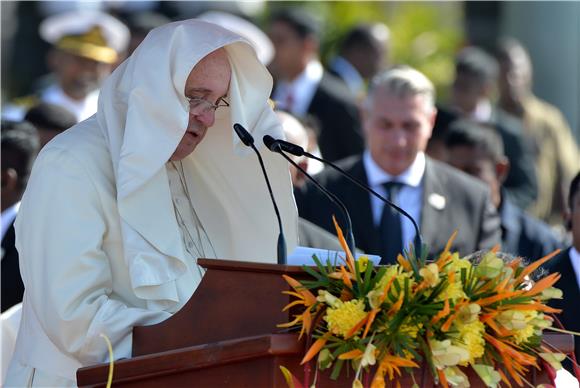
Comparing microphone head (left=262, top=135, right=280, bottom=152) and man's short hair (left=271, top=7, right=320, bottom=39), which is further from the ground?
microphone head (left=262, top=135, right=280, bottom=152)

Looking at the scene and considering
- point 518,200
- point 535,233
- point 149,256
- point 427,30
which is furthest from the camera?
point 427,30

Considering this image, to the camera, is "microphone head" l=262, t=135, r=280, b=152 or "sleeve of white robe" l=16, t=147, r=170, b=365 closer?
"sleeve of white robe" l=16, t=147, r=170, b=365

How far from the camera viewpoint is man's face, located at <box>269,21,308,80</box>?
408 inches

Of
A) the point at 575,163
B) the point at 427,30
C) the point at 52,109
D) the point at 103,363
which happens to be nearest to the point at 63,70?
the point at 52,109

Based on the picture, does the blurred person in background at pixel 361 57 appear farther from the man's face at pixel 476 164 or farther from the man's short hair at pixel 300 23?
the man's face at pixel 476 164

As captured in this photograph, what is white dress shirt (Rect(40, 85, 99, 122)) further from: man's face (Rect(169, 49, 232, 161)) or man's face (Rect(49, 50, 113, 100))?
man's face (Rect(169, 49, 232, 161))

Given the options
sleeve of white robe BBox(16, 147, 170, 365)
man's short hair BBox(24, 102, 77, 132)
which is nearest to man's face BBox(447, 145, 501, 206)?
man's short hair BBox(24, 102, 77, 132)

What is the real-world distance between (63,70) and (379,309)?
753 cm

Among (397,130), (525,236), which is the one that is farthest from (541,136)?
(397,130)

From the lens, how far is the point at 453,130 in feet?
27.5

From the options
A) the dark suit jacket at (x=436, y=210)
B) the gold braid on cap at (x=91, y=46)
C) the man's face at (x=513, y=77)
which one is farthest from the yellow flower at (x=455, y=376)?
the man's face at (x=513, y=77)

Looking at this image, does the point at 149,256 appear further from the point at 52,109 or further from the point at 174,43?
the point at 52,109

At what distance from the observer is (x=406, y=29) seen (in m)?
18.4

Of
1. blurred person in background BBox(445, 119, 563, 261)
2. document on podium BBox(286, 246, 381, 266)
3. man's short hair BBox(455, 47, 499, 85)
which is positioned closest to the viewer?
document on podium BBox(286, 246, 381, 266)
